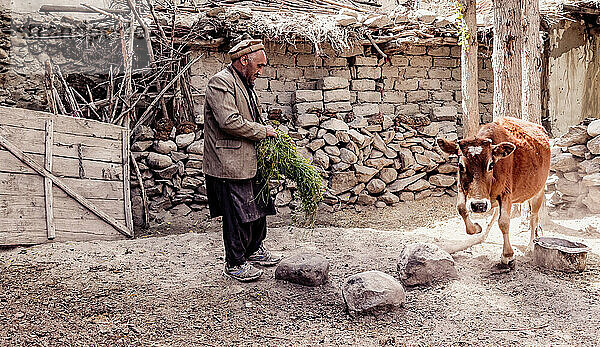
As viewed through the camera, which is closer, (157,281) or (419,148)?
(157,281)

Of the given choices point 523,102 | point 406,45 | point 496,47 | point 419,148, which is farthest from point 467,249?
point 406,45

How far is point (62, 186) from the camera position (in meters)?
5.27

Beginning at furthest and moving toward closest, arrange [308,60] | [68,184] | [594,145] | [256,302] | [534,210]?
1. [308,60]
2. [594,145]
3. [68,184]
4. [534,210]
5. [256,302]

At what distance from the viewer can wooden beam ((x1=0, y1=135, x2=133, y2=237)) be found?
16.1ft

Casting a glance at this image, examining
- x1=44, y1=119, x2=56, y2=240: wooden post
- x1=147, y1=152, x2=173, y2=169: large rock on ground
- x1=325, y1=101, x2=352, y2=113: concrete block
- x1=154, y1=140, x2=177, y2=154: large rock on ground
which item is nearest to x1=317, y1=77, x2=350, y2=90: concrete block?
x1=325, y1=101, x2=352, y2=113: concrete block

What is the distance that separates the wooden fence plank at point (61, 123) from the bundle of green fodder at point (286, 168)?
106 inches

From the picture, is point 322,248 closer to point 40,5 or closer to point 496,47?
point 496,47

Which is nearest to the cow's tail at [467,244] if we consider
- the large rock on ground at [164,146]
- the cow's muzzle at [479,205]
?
the cow's muzzle at [479,205]

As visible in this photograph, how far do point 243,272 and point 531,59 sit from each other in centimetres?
408

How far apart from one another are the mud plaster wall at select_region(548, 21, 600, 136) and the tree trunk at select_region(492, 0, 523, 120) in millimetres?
4208

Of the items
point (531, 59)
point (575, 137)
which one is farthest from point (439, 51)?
point (531, 59)

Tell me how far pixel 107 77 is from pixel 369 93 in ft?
14.2

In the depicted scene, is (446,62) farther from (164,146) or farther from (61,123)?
(61,123)

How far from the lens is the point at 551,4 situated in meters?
8.13
